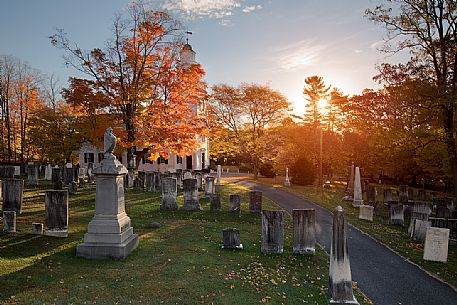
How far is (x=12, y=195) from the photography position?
11.1m

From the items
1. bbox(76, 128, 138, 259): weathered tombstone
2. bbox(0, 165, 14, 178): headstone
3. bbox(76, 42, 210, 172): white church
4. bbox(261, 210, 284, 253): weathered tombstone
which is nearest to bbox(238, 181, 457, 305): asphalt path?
bbox(261, 210, 284, 253): weathered tombstone

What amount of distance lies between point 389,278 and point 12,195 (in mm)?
12353

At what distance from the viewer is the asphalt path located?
21.4 feet

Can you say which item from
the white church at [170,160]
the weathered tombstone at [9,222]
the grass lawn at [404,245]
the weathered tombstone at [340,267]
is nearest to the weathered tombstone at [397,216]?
the grass lawn at [404,245]

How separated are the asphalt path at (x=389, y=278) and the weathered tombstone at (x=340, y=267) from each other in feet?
2.95

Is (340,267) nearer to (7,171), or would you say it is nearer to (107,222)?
(107,222)

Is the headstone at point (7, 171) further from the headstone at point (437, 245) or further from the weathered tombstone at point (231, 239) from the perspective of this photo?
the headstone at point (437, 245)

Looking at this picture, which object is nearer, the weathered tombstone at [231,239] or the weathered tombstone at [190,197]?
the weathered tombstone at [231,239]

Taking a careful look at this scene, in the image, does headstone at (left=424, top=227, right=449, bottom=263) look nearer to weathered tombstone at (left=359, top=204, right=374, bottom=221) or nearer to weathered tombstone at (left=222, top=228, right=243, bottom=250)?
weathered tombstone at (left=359, top=204, right=374, bottom=221)

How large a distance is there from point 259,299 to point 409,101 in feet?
38.7

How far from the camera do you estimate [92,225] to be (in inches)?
289

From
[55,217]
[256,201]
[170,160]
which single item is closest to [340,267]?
[55,217]

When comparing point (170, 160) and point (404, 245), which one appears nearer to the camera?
point (404, 245)

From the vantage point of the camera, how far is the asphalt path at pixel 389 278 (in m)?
6.51
